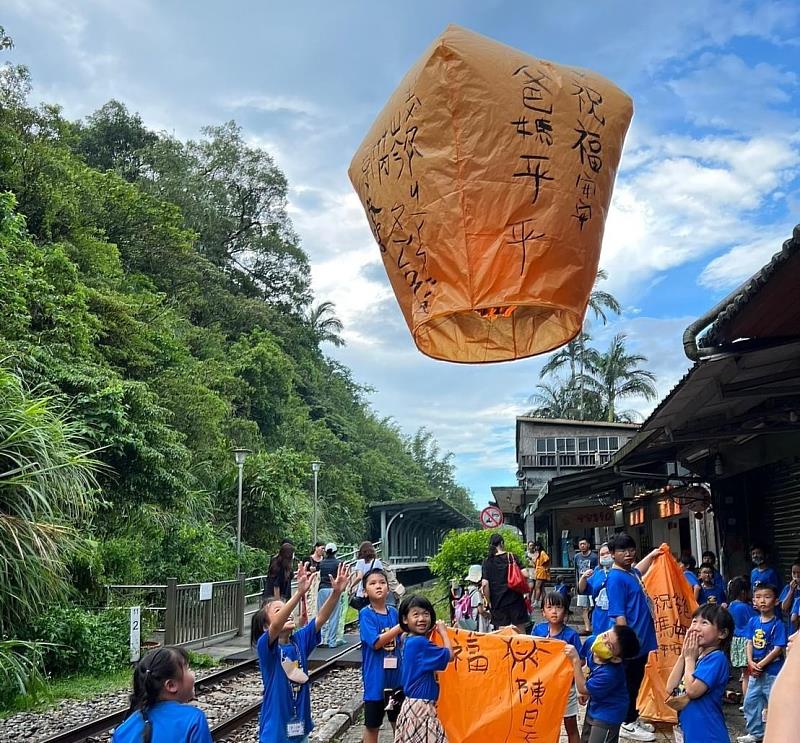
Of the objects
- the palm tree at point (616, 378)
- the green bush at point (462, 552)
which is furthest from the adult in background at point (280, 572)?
the palm tree at point (616, 378)

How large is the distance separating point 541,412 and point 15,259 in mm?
32317

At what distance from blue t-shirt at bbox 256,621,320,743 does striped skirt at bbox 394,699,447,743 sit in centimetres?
65

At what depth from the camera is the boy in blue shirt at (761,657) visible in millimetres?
6301

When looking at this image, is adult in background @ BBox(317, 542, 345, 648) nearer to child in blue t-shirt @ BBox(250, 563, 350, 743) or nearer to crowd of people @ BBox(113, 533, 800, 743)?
crowd of people @ BBox(113, 533, 800, 743)

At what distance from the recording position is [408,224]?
9.71 feet

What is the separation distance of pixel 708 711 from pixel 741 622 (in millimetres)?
4065

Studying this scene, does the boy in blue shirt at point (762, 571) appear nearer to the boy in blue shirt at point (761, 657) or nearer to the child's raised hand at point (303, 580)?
the boy in blue shirt at point (761, 657)

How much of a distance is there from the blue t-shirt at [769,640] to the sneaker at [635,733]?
111 centimetres

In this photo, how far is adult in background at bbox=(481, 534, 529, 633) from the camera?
8.60 meters

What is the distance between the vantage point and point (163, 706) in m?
2.96

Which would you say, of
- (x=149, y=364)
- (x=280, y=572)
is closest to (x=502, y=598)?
(x=280, y=572)

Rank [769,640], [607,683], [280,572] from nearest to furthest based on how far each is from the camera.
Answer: [607,683] < [769,640] < [280,572]

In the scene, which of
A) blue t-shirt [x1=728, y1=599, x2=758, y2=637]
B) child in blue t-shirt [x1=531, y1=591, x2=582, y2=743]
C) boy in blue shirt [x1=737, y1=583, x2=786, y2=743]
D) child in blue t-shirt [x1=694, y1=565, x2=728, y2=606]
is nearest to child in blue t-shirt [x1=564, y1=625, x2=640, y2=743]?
child in blue t-shirt [x1=531, y1=591, x2=582, y2=743]

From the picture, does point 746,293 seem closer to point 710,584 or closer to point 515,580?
point 515,580
